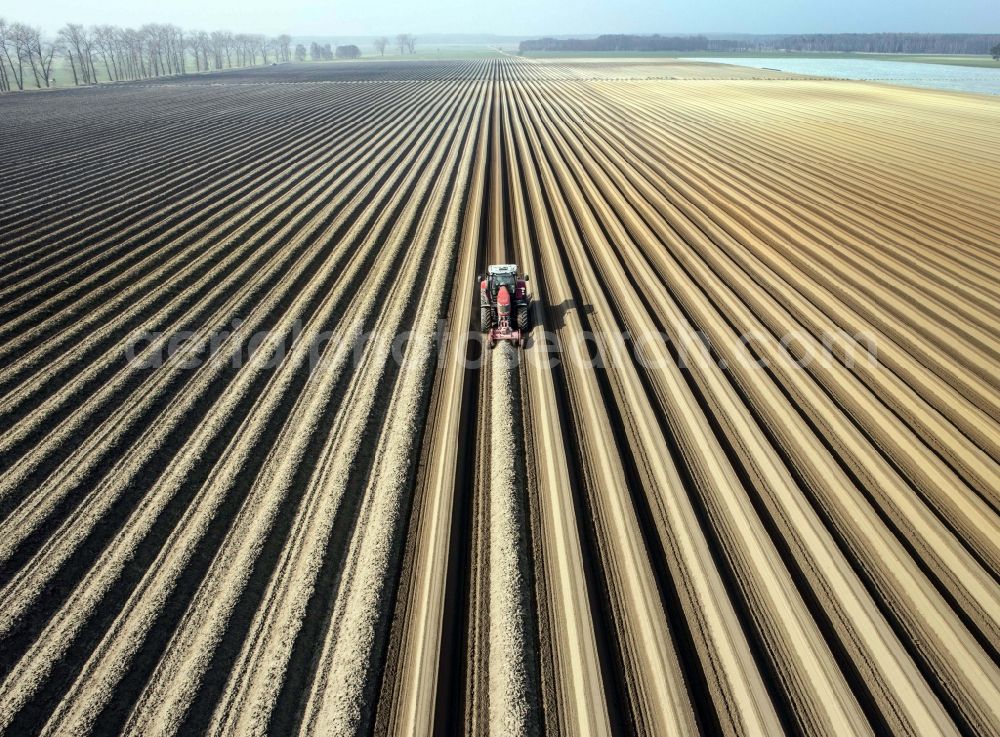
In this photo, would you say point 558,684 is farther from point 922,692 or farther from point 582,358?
point 582,358

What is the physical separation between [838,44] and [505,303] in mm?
181136

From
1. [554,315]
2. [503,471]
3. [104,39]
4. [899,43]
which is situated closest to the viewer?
[503,471]

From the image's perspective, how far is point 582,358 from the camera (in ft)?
30.9

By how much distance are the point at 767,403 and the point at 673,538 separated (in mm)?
3309

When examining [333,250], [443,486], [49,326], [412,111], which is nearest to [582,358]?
[443,486]

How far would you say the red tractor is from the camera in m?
9.55

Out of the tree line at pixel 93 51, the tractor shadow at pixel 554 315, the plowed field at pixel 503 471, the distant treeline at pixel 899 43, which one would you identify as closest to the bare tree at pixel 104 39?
the tree line at pixel 93 51

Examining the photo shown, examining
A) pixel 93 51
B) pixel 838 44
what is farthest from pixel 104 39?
pixel 838 44

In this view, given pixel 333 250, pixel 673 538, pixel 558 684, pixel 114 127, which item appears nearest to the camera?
pixel 558 684

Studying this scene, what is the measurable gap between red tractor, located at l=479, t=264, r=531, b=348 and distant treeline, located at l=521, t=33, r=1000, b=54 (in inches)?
6457

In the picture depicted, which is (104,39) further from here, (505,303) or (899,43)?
(899,43)

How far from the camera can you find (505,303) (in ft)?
30.8

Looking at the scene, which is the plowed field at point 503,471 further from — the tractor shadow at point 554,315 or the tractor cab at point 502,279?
the tractor cab at point 502,279

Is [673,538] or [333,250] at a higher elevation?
[333,250]
